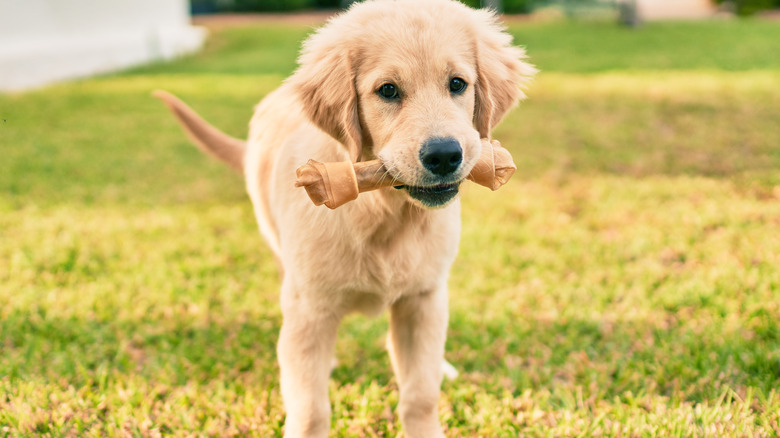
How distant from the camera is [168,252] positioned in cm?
450

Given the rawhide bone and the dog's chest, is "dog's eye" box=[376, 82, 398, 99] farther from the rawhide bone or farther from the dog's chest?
the dog's chest

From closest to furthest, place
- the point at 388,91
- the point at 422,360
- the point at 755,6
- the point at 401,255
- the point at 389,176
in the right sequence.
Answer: the point at 389,176
the point at 388,91
the point at 401,255
the point at 422,360
the point at 755,6

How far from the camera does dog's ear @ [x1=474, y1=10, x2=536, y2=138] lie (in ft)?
8.04

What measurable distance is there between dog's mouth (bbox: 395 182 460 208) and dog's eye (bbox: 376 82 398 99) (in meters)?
0.35

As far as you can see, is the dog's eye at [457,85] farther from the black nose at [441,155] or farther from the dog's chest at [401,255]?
the dog's chest at [401,255]

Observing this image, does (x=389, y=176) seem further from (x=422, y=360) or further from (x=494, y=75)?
(x=422, y=360)

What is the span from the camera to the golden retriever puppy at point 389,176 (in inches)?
86.5

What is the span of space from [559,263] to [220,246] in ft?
8.05

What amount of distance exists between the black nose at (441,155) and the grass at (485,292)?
1.22 meters

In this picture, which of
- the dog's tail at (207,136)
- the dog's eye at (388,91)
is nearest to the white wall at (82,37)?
the dog's tail at (207,136)

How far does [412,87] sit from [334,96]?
1.03ft

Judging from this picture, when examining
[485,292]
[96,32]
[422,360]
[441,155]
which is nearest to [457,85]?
[441,155]

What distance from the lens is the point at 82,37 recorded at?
42.8 ft

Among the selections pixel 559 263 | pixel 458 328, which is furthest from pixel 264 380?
pixel 559 263
